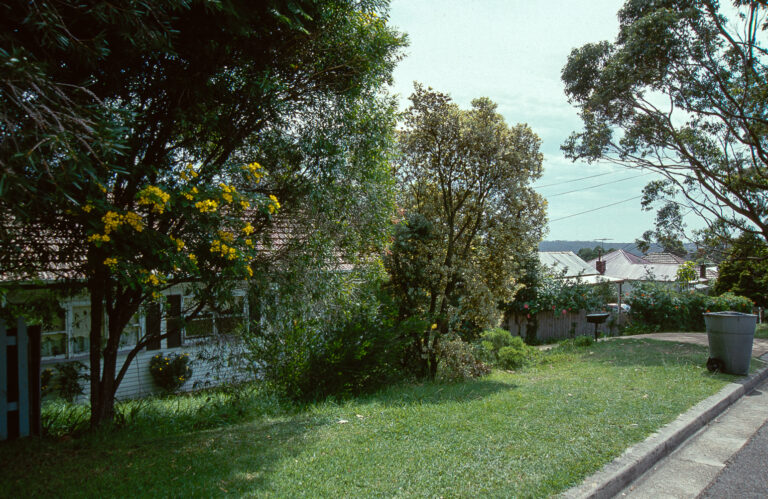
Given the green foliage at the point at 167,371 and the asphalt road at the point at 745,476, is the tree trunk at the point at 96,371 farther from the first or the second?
the asphalt road at the point at 745,476

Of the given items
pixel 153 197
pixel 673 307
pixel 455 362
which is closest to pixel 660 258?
pixel 673 307

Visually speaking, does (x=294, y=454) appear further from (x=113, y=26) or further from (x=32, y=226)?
(x=113, y=26)

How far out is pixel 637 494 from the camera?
4.20 m

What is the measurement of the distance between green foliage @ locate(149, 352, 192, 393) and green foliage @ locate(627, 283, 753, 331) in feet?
53.9

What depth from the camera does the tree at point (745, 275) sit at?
17.1 m

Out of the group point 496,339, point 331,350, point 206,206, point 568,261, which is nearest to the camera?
point 206,206

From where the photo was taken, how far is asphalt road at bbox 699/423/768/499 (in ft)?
13.9

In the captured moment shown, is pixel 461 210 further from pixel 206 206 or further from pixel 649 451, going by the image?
pixel 206 206

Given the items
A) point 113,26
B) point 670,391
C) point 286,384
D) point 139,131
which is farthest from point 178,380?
point 670,391

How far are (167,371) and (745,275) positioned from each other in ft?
78.8

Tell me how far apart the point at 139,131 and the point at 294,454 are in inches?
150

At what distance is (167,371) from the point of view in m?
11.4

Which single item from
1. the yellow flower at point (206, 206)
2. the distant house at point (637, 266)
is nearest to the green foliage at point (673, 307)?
the yellow flower at point (206, 206)

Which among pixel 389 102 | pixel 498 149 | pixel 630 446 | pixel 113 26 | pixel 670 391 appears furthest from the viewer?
pixel 498 149
